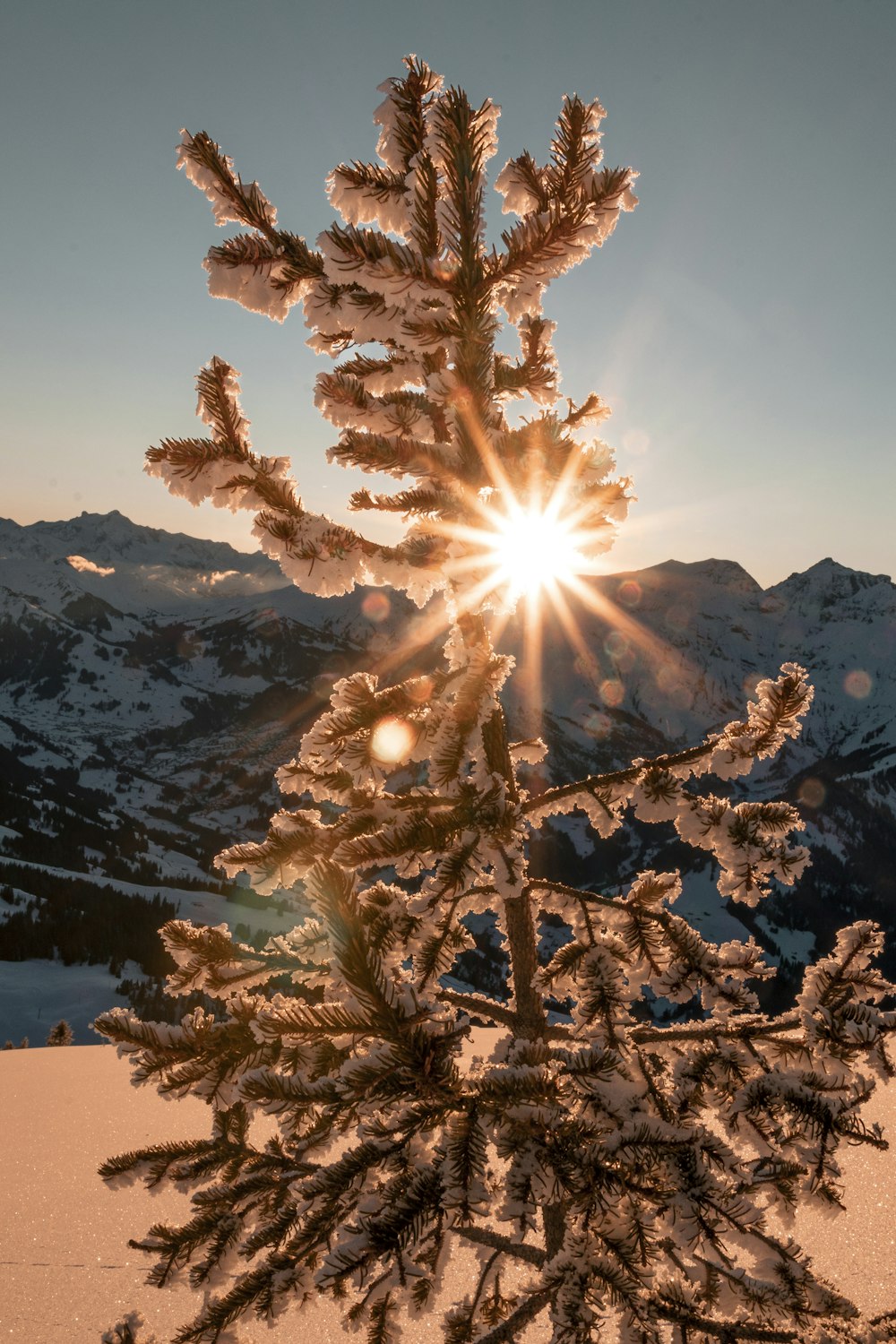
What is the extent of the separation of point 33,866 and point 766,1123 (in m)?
119

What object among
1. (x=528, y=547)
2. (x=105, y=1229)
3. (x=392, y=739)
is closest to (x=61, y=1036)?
(x=105, y=1229)

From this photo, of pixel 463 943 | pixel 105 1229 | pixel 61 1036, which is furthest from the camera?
pixel 61 1036

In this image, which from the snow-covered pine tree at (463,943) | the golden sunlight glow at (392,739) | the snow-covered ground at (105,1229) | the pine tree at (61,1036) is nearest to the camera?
the snow-covered pine tree at (463,943)

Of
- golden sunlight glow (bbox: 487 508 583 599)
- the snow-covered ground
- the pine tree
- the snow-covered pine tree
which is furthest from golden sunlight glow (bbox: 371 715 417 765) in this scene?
the pine tree

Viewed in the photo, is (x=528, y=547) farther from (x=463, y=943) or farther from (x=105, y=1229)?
(x=105, y=1229)

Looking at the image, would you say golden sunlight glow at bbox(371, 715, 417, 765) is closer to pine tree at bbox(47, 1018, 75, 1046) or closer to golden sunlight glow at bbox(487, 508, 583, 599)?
golden sunlight glow at bbox(487, 508, 583, 599)

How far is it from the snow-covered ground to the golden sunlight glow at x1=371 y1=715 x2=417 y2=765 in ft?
13.0

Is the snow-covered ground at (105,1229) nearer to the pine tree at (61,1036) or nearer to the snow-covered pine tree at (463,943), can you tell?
the snow-covered pine tree at (463,943)

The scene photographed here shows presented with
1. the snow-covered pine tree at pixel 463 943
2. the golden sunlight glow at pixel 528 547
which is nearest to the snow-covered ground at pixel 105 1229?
the snow-covered pine tree at pixel 463 943

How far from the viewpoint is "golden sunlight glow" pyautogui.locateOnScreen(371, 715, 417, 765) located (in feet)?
9.80

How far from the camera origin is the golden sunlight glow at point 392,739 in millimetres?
2986

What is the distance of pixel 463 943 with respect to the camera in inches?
125

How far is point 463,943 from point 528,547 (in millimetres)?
1886

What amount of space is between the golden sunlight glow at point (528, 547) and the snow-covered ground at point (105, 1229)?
469 cm
